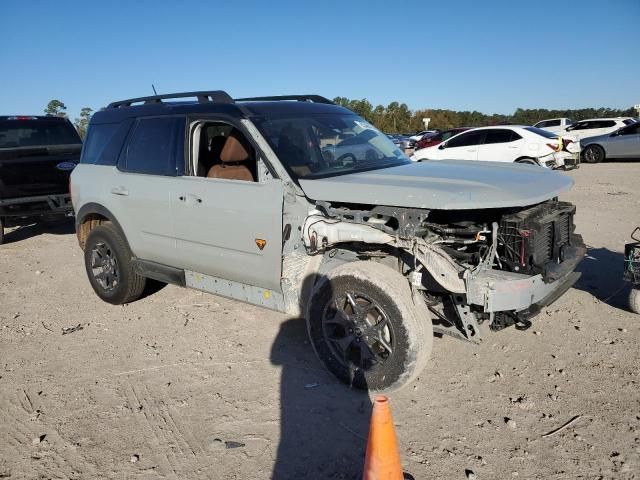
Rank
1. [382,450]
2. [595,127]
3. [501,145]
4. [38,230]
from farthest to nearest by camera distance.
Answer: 1. [595,127]
2. [501,145]
3. [38,230]
4. [382,450]

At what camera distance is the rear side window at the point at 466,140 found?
50.6 ft

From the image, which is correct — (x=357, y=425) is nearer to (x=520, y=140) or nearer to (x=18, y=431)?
(x=18, y=431)

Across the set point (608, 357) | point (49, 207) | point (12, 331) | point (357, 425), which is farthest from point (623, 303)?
point (49, 207)

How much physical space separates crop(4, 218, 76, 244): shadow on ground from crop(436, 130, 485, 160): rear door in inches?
414

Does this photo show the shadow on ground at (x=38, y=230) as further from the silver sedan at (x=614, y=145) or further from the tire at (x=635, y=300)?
the silver sedan at (x=614, y=145)

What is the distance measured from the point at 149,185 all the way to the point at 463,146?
1259cm

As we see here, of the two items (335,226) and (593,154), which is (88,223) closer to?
(335,226)

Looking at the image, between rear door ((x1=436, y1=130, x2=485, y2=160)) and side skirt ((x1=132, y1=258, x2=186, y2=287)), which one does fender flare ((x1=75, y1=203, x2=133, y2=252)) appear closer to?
side skirt ((x1=132, y1=258, x2=186, y2=287))

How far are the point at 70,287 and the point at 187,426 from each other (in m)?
3.90

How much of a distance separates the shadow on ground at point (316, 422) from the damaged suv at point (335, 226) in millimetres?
193

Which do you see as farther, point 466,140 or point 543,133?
point 466,140

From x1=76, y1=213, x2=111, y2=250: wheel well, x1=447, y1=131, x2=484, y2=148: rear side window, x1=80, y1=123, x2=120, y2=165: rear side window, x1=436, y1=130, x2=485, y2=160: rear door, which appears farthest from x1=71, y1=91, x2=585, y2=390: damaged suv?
x1=447, y1=131, x2=484, y2=148: rear side window

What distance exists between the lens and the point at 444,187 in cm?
334

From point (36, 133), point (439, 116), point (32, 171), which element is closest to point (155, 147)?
point (32, 171)
